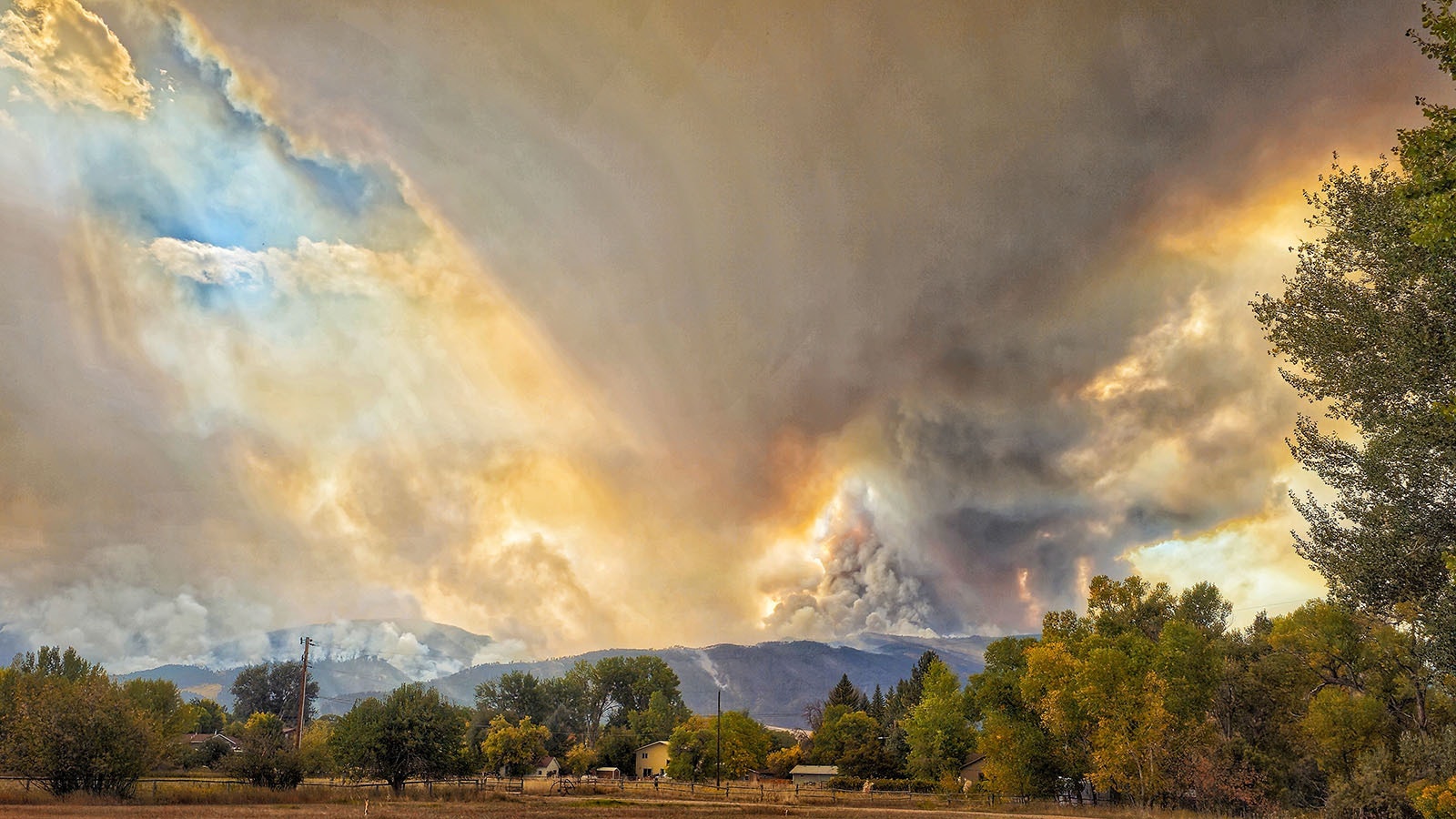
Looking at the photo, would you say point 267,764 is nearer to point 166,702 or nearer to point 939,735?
point 166,702

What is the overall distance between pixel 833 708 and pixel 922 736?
124ft

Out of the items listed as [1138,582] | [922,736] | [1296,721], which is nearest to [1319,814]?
[1296,721]

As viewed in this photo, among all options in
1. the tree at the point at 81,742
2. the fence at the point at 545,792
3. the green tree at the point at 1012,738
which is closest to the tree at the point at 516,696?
the fence at the point at 545,792

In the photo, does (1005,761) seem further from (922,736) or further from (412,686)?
(412,686)

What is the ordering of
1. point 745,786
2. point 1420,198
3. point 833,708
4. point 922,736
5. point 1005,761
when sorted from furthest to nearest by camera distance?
point 833,708 → point 745,786 → point 922,736 → point 1005,761 → point 1420,198

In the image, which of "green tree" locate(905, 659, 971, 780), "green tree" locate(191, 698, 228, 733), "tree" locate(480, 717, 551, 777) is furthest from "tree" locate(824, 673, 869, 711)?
"green tree" locate(191, 698, 228, 733)

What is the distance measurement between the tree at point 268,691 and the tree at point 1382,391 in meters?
168

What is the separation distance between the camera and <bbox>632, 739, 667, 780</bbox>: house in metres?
116

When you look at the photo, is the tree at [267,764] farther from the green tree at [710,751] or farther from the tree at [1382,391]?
the tree at [1382,391]

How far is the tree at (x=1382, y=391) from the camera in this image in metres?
20.8

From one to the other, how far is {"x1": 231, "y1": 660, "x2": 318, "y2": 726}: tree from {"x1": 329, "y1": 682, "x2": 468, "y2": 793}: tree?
103 metres

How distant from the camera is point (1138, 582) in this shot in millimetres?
72125

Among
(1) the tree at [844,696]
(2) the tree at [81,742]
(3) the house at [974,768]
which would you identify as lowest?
(3) the house at [974,768]

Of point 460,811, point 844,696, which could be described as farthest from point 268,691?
point 460,811
